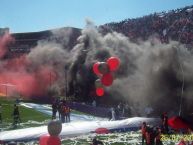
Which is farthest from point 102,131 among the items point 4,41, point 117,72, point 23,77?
point 4,41

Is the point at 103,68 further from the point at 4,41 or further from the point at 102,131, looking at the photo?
the point at 4,41

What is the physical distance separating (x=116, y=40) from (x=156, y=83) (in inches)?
422

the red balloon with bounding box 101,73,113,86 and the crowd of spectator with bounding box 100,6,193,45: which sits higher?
the crowd of spectator with bounding box 100,6,193,45

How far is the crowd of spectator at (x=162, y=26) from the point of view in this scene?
42737 millimetres

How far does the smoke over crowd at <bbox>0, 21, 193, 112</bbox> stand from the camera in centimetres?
3300

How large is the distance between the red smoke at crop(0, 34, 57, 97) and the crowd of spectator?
9325mm

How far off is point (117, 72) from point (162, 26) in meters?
10.4

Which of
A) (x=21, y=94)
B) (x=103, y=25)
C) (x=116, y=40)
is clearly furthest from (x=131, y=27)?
(x=21, y=94)

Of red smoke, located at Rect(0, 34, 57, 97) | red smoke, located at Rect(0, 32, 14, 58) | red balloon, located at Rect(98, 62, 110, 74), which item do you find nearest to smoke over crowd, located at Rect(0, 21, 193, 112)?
red smoke, located at Rect(0, 34, 57, 97)

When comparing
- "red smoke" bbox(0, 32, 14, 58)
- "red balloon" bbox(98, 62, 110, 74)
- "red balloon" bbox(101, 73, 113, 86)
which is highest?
"red smoke" bbox(0, 32, 14, 58)

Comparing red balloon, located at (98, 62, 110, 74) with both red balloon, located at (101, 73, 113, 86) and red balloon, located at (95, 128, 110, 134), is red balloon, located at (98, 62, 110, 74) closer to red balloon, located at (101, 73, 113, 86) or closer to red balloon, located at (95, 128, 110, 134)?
red balloon, located at (101, 73, 113, 86)

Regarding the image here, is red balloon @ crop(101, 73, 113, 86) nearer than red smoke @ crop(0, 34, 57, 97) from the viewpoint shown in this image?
Yes

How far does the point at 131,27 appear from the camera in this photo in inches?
1957

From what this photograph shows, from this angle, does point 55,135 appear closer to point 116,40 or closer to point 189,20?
point 116,40
